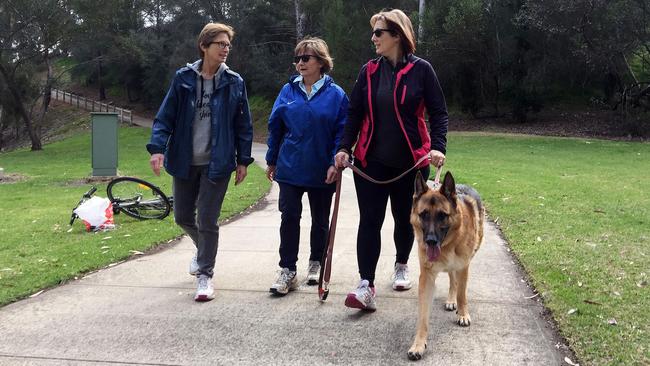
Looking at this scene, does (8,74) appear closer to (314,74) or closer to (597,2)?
(597,2)

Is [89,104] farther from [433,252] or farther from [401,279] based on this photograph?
[433,252]

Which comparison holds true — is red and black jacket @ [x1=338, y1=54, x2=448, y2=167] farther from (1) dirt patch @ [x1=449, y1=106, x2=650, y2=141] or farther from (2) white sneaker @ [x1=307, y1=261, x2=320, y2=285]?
(1) dirt patch @ [x1=449, y1=106, x2=650, y2=141]

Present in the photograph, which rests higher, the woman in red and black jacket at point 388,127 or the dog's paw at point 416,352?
the woman in red and black jacket at point 388,127

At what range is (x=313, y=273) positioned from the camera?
16.6 feet

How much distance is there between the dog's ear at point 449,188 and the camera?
146 inches

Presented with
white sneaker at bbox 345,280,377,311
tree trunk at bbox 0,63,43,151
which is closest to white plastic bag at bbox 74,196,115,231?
white sneaker at bbox 345,280,377,311

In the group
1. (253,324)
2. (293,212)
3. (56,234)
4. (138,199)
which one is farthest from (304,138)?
(138,199)

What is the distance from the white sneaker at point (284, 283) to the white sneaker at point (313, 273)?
22cm

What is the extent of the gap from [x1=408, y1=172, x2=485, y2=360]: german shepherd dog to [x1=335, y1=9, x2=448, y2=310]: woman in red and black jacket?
1.27 feet

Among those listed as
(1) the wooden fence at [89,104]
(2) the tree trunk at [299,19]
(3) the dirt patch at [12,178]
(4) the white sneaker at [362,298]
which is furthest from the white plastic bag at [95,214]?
(1) the wooden fence at [89,104]

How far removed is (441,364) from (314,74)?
2.50m

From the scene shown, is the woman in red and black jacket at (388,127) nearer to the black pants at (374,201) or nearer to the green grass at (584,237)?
the black pants at (374,201)

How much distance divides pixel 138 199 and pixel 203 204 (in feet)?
14.0

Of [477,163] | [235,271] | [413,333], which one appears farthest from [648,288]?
[477,163]
